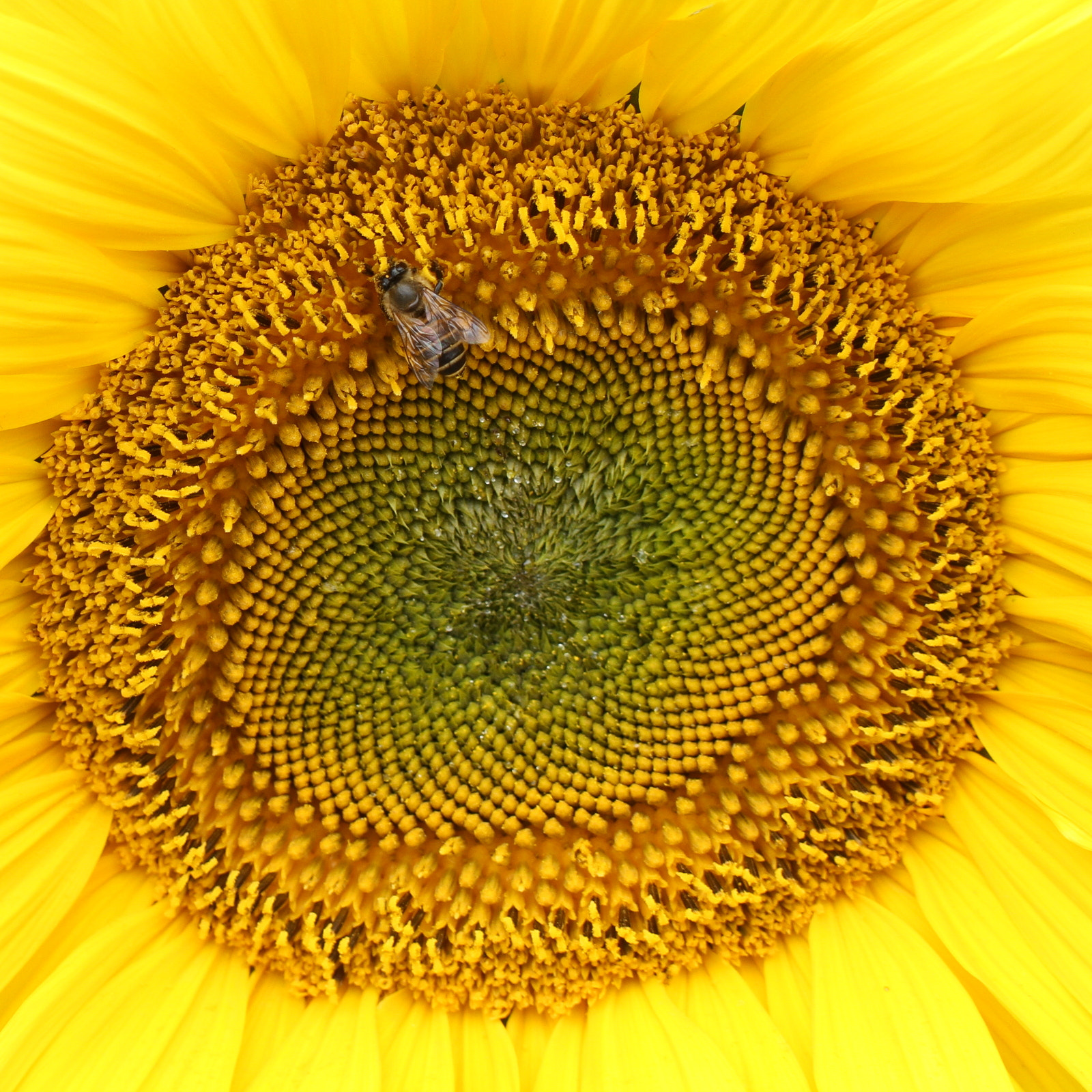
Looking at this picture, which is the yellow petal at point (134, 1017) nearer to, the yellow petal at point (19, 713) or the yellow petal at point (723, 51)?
the yellow petal at point (19, 713)

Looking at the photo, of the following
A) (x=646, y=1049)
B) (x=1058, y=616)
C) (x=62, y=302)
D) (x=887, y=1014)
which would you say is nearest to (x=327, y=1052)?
(x=646, y=1049)

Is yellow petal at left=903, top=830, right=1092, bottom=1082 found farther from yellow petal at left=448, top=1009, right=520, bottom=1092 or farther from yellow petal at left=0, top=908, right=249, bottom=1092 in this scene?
yellow petal at left=0, top=908, right=249, bottom=1092

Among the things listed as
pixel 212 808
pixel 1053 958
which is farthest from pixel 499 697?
pixel 1053 958

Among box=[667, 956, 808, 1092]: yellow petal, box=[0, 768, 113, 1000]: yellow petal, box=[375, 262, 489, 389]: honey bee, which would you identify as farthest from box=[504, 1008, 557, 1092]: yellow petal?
box=[375, 262, 489, 389]: honey bee

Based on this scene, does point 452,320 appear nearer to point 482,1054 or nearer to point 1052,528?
point 1052,528

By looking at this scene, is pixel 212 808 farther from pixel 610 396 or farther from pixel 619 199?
pixel 619 199

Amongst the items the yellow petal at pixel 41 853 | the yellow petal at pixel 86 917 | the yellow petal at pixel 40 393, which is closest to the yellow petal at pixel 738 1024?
the yellow petal at pixel 86 917
